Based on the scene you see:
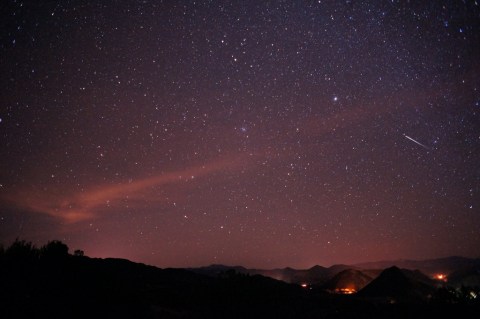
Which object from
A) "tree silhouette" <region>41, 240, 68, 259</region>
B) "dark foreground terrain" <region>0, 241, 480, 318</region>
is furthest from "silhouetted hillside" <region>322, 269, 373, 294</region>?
"tree silhouette" <region>41, 240, 68, 259</region>

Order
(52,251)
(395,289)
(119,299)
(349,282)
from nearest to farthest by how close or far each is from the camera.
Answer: (119,299) → (52,251) → (395,289) → (349,282)

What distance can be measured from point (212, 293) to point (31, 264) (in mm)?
10728

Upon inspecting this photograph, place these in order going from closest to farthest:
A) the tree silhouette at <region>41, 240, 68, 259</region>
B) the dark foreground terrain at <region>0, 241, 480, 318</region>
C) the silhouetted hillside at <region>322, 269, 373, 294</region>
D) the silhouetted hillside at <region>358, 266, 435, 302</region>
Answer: the dark foreground terrain at <region>0, 241, 480, 318</region>
the tree silhouette at <region>41, 240, 68, 259</region>
the silhouetted hillside at <region>358, 266, 435, 302</region>
the silhouetted hillside at <region>322, 269, 373, 294</region>

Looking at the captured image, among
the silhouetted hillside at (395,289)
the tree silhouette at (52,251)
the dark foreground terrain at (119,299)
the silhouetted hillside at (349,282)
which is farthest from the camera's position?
the silhouetted hillside at (349,282)

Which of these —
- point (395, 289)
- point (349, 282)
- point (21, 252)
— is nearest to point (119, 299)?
point (21, 252)

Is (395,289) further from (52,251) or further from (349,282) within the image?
(52,251)

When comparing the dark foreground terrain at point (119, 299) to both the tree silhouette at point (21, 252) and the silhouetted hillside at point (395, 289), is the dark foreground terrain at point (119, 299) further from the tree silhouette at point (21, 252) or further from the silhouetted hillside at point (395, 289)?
the silhouetted hillside at point (395, 289)

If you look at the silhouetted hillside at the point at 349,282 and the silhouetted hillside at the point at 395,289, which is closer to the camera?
the silhouetted hillside at the point at 395,289

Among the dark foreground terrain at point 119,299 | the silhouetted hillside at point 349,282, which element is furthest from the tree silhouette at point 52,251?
the silhouetted hillside at point 349,282

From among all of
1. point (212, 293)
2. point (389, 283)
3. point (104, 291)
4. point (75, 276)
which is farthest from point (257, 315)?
point (389, 283)

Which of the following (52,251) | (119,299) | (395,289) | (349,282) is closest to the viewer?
(119,299)

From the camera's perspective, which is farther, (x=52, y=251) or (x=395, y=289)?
(x=395, y=289)

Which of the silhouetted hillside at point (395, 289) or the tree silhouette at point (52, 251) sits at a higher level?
the tree silhouette at point (52, 251)

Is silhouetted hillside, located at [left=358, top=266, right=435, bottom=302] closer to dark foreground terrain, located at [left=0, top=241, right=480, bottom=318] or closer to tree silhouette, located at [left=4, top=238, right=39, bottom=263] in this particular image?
dark foreground terrain, located at [left=0, top=241, right=480, bottom=318]
